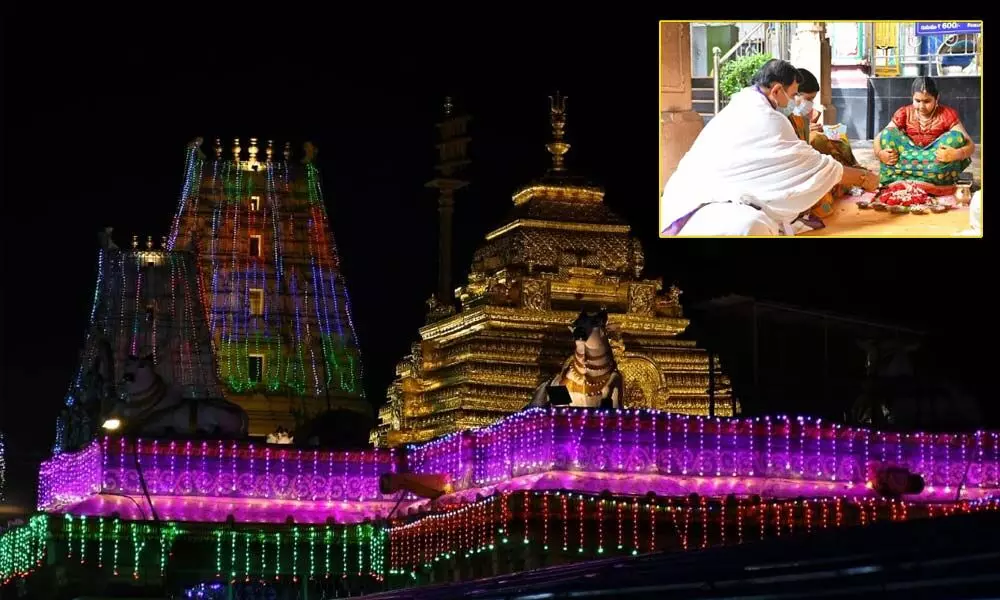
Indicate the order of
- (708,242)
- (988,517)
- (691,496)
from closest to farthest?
(988,517) < (691,496) < (708,242)

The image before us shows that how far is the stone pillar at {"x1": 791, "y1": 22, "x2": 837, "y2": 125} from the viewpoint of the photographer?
44844 millimetres

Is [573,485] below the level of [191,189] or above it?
below

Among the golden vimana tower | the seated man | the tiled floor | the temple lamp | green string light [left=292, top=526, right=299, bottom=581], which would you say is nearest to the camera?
the temple lamp

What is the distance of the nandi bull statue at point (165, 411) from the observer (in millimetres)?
46062

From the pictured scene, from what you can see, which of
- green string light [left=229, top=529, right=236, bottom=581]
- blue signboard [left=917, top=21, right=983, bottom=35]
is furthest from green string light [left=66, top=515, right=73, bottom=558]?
blue signboard [left=917, top=21, right=983, bottom=35]

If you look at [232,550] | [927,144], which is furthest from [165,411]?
[927,144]

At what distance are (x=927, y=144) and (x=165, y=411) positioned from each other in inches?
623

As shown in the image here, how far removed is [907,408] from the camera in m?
42.8

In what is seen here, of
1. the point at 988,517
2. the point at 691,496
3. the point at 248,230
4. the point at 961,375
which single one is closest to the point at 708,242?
the point at 961,375

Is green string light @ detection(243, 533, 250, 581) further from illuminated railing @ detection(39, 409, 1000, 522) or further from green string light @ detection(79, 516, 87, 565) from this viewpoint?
green string light @ detection(79, 516, 87, 565)

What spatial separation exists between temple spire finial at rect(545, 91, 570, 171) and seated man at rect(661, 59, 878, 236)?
5.84 m

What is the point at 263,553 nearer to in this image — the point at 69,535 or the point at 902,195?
the point at 69,535

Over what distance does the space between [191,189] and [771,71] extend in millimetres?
20251

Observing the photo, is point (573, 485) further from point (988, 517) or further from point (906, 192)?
point (988, 517)
